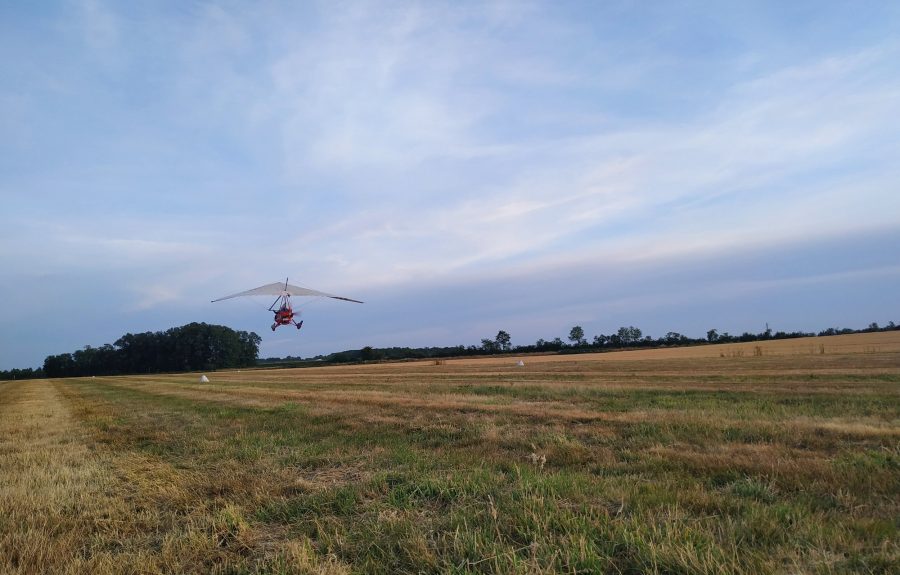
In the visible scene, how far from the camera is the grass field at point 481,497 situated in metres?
3.97

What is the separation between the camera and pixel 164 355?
6875 inches

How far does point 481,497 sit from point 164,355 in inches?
7735

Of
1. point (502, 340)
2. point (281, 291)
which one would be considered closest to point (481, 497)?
point (281, 291)

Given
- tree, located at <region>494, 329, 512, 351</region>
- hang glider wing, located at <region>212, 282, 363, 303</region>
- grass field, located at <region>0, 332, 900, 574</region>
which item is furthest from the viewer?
tree, located at <region>494, 329, 512, 351</region>

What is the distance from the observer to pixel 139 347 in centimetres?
17962

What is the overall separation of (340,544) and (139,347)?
678 feet

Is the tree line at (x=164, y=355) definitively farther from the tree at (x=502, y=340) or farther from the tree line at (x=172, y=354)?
the tree at (x=502, y=340)

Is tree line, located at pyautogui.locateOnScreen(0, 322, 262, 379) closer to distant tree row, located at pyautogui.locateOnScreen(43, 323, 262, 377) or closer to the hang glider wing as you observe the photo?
distant tree row, located at pyautogui.locateOnScreen(43, 323, 262, 377)

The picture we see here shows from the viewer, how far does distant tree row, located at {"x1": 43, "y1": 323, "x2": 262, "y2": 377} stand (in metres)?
172

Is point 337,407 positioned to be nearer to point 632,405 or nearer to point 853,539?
point 632,405

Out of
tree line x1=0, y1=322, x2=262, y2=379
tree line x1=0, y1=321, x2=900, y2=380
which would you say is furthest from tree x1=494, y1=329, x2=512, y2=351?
tree line x1=0, y1=322, x2=262, y2=379

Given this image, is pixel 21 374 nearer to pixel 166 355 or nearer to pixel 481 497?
pixel 166 355

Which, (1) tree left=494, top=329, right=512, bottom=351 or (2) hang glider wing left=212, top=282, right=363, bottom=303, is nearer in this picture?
(2) hang glider wing left=212, top=282, right=363, bottom=303

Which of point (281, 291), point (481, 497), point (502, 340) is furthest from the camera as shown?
point (502, 340)
